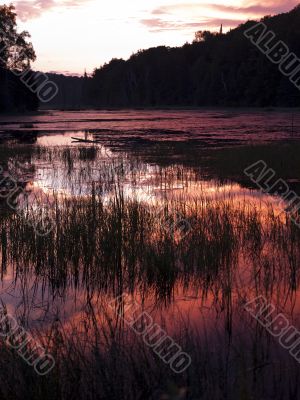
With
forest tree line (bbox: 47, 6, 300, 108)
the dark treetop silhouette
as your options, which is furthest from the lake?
forest tree line (bbox: 47, 6, 300, 108)

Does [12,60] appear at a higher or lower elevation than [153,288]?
higher

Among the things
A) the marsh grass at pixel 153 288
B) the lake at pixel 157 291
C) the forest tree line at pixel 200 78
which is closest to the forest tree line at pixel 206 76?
the forest tree line at pixel 200 78

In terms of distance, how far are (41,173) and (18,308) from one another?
409 inches

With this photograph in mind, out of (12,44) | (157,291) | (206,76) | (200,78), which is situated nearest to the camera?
(157,291)

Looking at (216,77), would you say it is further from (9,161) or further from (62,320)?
(62,320)

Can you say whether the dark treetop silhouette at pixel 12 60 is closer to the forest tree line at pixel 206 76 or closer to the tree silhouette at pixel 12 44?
the tree silhouette at pixel 12 44

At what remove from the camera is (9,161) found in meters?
18.4

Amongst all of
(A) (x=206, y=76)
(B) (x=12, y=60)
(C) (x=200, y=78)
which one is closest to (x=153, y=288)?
(B) (x=12, y=60)

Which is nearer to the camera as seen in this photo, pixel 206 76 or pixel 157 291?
pixel 157 291

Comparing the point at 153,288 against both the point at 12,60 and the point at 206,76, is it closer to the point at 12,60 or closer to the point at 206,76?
the point at 12,60

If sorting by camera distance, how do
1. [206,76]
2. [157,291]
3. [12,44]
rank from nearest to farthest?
1. [157,291]
2. [12,44]
3. [206,76]

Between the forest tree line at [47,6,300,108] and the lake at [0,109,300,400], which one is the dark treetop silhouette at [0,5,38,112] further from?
the lake at [0,109,300,400]

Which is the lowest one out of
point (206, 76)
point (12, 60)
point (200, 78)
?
point (12, 60)

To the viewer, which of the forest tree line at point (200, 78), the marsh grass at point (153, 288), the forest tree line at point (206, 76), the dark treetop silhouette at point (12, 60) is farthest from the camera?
the forest tree line at point (206, 76)
